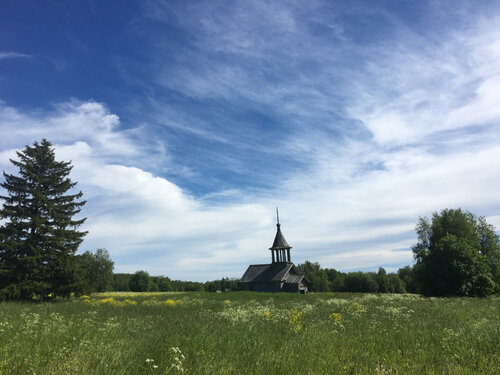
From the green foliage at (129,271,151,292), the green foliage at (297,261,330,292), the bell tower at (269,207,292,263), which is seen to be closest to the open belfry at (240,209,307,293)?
the bell tower at (269,207,292,263)

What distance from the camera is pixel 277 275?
53562 millimetres

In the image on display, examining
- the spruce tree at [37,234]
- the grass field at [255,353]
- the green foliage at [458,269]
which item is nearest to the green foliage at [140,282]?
the spruce tree at [37,234]

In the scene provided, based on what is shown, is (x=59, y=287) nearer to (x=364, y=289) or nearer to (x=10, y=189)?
(x=10, y=189)

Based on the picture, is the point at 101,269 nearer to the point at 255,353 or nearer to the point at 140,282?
the point at 140,282

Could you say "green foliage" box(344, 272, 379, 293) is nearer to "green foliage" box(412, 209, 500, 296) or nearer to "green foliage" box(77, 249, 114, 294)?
"green foliage" box(412, 209, 500, 296)

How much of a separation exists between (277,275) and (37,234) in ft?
124

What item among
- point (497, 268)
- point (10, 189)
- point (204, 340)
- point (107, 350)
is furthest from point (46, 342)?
point (497, 268)

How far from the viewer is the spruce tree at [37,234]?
90.4 feet

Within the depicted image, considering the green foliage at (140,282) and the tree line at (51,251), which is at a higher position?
the tree line at (51,251)

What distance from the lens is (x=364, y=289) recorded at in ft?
309

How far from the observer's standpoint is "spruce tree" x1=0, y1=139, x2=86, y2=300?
1085 inches

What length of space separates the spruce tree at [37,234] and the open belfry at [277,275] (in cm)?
3342

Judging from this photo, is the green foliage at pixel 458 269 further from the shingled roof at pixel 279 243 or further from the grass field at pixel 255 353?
the grass field at pixel 255 353

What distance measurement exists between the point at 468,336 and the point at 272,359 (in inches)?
205
